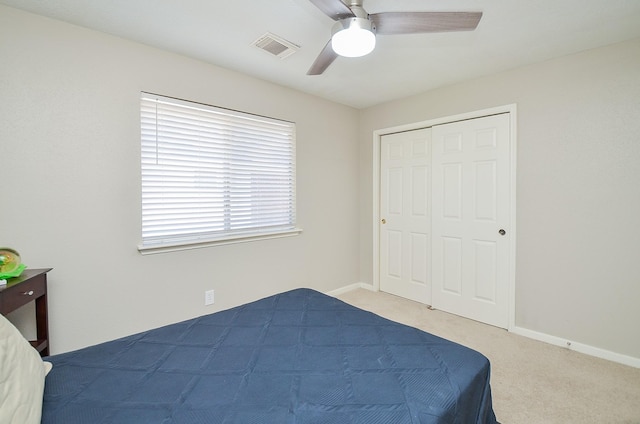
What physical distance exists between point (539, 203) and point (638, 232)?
26.0 inches

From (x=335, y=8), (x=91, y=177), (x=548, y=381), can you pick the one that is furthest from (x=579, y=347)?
(x=91, y=177)

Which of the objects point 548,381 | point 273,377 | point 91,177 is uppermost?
point 91,177

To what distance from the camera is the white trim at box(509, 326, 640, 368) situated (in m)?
2.26

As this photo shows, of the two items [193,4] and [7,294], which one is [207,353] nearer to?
[7,294]

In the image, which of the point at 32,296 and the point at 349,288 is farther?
the point at 349,288

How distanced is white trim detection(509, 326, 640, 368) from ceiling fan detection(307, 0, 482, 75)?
269 cm

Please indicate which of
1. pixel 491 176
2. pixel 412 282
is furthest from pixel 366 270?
pixel 491 176

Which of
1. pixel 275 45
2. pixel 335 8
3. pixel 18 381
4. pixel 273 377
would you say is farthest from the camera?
pixel 275 45

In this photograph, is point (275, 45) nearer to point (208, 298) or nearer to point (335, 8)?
point (335, 8)

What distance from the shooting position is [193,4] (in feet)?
5.99

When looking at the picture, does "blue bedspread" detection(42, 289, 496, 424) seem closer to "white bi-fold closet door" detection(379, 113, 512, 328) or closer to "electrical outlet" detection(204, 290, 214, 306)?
"electrical outlet" detection(204, 290, 214, 306)

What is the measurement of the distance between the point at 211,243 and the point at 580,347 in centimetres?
336

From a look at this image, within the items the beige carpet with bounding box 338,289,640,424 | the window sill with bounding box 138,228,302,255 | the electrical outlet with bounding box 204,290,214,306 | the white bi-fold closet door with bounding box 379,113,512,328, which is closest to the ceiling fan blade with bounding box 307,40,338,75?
the window sill with bounding box 138,228,302,255

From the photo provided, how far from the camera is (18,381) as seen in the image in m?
0.91
